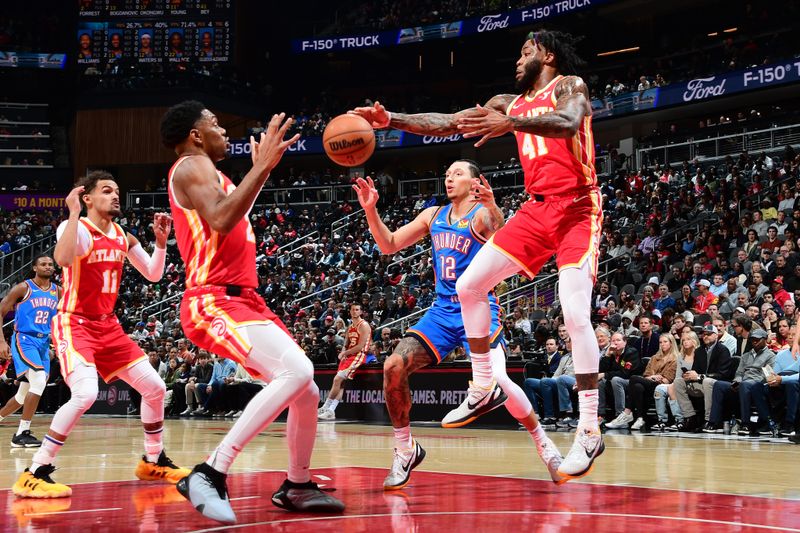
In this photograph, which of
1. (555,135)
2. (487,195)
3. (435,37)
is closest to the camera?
(555,135)

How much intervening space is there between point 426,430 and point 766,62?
659 inches

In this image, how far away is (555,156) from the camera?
532 centimetres

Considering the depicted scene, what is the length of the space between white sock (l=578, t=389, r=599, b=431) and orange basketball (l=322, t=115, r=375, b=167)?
1946 millimetres

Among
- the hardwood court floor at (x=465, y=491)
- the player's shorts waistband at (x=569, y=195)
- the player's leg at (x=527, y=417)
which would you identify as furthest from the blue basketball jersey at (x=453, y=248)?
the hardwood court floor at (x=465, y=491)

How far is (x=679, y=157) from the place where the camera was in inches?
940

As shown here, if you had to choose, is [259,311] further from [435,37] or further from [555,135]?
[435,37]

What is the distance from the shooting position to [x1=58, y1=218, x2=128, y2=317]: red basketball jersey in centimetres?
644

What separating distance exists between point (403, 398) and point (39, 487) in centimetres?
238

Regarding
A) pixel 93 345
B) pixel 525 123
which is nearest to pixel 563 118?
pixel 525 123

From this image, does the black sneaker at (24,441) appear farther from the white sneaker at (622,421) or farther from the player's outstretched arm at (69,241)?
the white sneaker at (622,421)

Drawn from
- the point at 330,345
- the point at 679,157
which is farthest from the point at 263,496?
the point at 679,157

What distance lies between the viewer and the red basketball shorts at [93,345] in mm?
6215

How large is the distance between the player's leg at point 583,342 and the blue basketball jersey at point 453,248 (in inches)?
50.9

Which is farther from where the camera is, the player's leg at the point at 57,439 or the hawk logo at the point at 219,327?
the player's leg at the point at 57,439
